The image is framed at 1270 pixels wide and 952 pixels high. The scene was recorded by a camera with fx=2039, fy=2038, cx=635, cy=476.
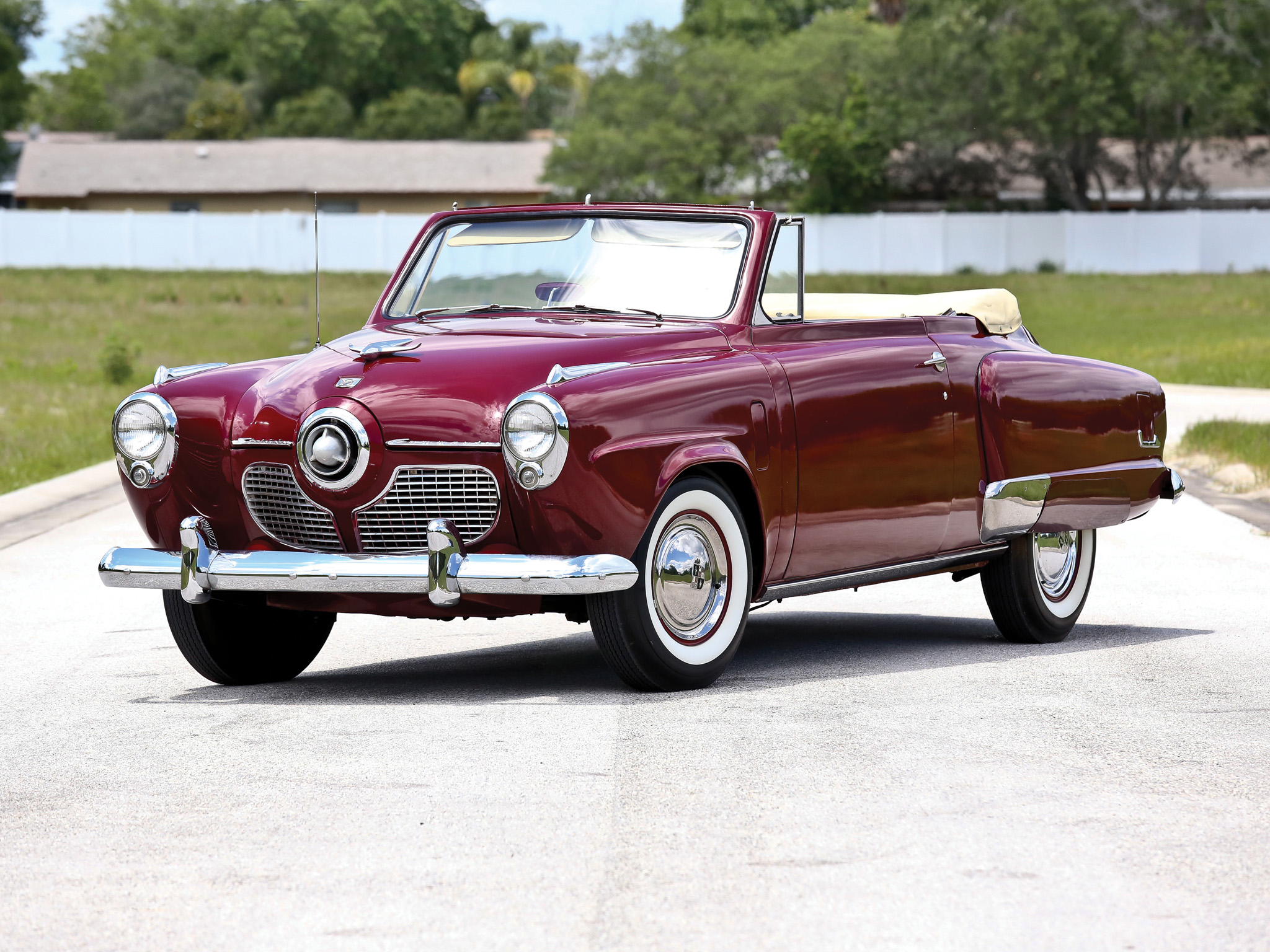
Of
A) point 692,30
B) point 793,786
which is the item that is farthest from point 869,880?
point 692,30

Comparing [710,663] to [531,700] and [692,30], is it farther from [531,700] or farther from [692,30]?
[692,30]

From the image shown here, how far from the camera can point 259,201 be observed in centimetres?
6850

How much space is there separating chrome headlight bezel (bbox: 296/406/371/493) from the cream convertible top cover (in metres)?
2.52

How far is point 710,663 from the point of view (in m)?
7.09

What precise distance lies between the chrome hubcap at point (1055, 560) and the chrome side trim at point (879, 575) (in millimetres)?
276

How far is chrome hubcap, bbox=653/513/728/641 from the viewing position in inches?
270

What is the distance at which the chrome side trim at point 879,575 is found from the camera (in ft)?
24.6

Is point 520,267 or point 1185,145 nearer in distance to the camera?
point 520,267

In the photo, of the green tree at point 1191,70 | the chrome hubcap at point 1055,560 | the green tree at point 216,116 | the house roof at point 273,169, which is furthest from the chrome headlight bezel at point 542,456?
the green tree at point 216,116

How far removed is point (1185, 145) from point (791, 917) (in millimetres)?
53290

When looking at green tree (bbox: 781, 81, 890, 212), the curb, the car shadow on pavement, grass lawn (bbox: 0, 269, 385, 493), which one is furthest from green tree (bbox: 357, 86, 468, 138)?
the car shadow on pavement

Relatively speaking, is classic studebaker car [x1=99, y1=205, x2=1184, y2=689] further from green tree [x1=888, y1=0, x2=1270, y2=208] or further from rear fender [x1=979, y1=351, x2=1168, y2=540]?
green tree [x1=888, y1=0, x2=1270, y2=208]

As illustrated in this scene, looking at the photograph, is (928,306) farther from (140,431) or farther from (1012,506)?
(140,431)

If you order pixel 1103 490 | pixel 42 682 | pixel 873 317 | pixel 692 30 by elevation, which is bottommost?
pixel 42 682
